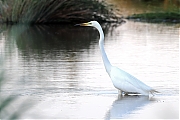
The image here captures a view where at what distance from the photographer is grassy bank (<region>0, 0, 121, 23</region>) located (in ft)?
70.5

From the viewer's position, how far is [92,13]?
77.5 feet

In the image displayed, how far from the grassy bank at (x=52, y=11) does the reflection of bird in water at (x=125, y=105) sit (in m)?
12.6

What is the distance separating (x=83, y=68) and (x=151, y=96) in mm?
2887

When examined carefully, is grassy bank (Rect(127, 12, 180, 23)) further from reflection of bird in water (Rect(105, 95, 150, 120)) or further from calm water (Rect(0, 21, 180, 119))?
reflection of bird in water (Rect(105, 95, 150, 120))

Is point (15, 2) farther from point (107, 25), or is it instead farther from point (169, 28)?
point (169, 28)

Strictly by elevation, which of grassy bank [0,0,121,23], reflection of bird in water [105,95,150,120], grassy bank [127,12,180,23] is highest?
grassy bank [0,0,121,23]

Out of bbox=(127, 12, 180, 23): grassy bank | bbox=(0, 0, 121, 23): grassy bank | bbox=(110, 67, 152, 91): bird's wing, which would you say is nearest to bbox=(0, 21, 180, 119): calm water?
bbox=(110, 67, 152, 91): bird's wing

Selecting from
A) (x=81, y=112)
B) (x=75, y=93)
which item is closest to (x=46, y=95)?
(x=75, y=93)

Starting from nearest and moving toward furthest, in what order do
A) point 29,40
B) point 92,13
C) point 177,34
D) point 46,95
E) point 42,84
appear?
point 46,95 < point 42,84 < point 29,40 < point 177,34 < point 92,13

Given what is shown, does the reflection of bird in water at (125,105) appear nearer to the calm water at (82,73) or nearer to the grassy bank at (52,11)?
the calm water at (82,73)

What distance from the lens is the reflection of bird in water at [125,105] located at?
7391 millimetres

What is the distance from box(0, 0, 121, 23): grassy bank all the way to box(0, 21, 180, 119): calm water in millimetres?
1455

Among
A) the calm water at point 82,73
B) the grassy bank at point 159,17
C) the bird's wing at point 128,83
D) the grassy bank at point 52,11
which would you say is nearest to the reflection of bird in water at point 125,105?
the calm water at point 82,73

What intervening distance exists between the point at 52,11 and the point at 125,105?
1486 cm
